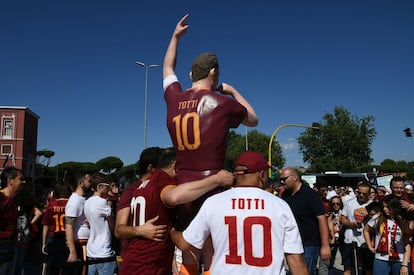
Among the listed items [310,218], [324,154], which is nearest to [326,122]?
[324,154]

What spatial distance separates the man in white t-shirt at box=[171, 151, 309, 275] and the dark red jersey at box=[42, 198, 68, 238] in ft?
18.0

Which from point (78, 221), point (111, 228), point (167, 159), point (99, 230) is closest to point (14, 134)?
point (78, 221)

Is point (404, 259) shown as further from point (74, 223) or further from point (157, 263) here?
point (74, 223)

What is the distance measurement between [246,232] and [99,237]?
4304 millimetres

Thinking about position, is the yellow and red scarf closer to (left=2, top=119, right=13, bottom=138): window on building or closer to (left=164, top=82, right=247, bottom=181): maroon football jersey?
(left=164, top=82, right=247, bottom=181): maroon football jersey

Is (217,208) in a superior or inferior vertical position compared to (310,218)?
superior

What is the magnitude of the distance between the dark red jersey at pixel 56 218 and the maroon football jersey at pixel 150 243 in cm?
478

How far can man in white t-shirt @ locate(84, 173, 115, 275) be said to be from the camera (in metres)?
6.29

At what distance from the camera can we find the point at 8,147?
7481cm

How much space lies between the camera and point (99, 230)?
6465 mm

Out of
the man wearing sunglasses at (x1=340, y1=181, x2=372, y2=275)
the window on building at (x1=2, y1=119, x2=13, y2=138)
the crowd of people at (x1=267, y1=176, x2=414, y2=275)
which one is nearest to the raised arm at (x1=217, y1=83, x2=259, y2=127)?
the crowd of people at (x1=267, y1=176, x2=414, y2=275)

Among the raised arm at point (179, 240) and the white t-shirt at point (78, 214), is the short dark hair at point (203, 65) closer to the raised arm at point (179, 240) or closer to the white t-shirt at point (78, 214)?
the raised arm at point (179, 240)

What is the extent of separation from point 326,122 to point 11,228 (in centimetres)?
6237

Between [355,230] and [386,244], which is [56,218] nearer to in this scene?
[386,244]
